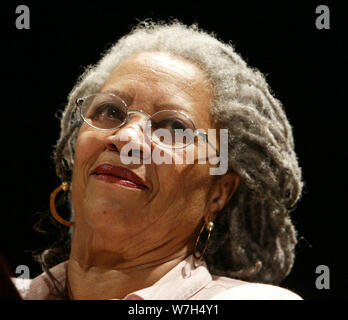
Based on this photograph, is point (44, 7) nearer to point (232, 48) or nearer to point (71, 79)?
point (71, 79)

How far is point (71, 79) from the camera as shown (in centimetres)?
253

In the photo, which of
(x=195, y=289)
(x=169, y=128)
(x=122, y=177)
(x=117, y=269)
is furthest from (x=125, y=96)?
(x=195, y=289)

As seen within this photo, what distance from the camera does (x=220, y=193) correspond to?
208 centimetres

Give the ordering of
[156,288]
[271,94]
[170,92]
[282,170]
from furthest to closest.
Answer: [271,94] < [282,170] < [170,92] < [156,288]

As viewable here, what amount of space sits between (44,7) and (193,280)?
4.51ft

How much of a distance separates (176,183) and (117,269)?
14.7 inches

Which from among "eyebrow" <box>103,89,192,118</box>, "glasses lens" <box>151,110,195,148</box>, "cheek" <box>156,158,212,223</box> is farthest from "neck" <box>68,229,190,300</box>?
"eyebrow" <box>103,89,192,118</box>

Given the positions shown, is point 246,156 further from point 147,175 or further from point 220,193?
point 147,175

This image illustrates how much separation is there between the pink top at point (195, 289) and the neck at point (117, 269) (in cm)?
5

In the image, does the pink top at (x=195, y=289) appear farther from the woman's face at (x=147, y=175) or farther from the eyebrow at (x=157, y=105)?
the eyebrow at (x=157, y=105)

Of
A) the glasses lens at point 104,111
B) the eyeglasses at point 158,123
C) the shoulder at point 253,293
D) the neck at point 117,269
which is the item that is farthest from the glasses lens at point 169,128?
the shoulder at point 253,293

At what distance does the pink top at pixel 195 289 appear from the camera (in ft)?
5.63

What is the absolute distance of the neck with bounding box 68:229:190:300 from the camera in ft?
6.14

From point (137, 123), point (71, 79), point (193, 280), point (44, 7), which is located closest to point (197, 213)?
point (193, 280)
